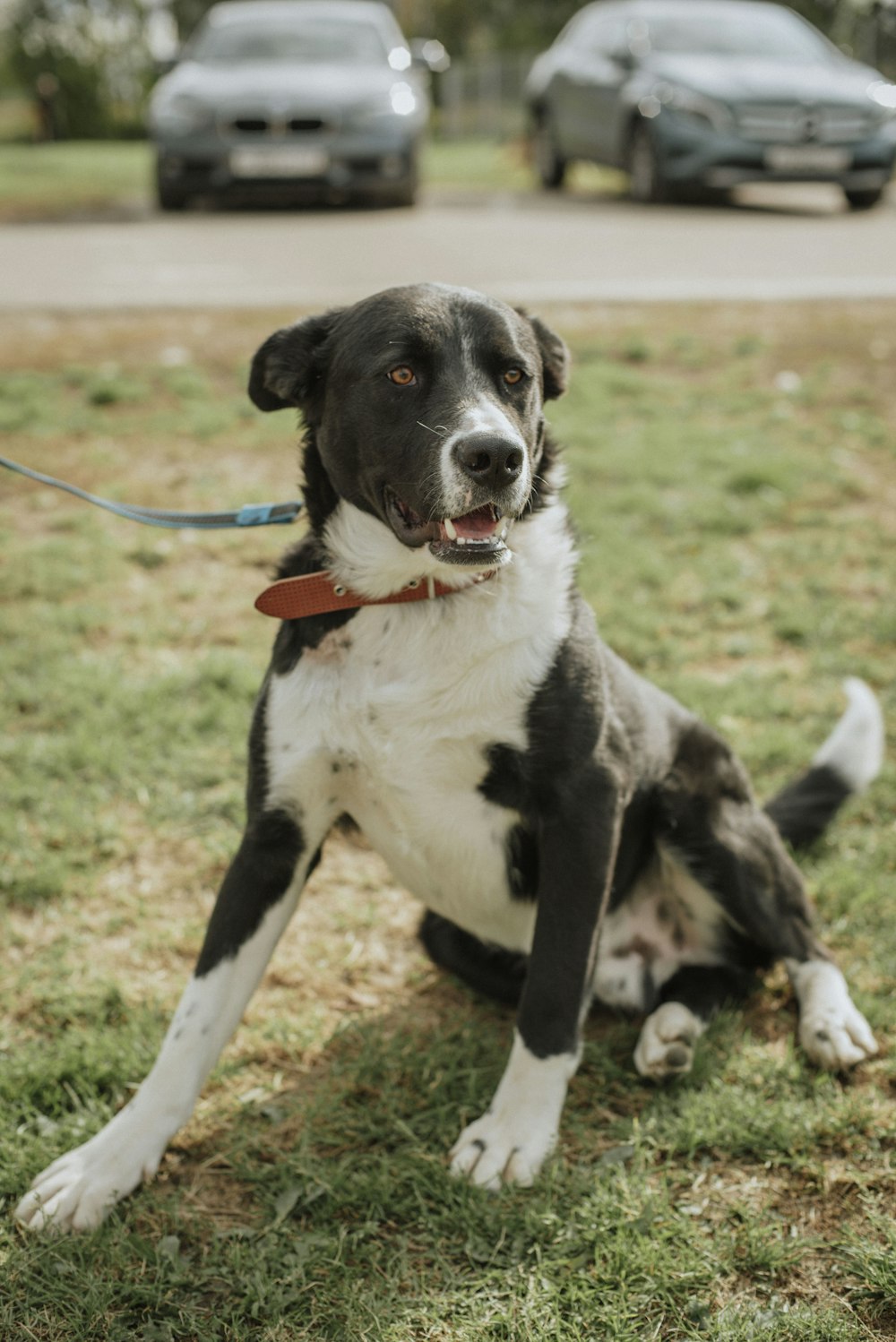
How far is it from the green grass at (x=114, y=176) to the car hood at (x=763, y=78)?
3.45 metres

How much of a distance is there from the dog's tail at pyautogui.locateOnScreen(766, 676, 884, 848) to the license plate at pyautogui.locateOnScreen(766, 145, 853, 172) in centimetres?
834

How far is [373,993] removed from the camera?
309cm

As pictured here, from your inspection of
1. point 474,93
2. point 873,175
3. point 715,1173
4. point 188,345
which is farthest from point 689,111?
point 474,93

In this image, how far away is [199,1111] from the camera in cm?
268

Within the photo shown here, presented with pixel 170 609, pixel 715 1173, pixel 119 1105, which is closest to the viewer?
pixel 715 1173

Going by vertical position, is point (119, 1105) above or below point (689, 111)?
below

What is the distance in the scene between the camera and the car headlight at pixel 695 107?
34.0 ft

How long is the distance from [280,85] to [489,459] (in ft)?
30.9

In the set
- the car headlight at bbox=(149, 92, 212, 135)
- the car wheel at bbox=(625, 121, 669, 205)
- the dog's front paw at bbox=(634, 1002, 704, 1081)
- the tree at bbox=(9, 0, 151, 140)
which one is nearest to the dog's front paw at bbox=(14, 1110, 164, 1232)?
the dog's front paw at bbox=(634, 1002, 704, 1081)

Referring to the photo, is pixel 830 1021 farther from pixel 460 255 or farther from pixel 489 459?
pixel 460 255

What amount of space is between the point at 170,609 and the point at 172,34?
34688mm

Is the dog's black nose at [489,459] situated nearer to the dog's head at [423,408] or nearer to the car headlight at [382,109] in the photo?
the dog's head at [423,408]

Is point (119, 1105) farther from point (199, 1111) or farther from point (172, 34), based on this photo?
point (172, 34)

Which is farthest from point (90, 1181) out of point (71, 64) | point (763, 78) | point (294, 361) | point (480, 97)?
point (480, 97)
